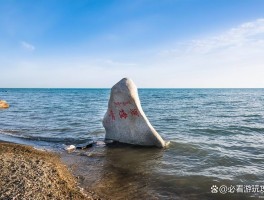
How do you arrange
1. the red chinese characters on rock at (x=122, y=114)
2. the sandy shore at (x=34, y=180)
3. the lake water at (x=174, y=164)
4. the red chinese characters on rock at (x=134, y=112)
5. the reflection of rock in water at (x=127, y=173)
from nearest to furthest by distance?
the sandy shore at (x=34, y=180), the reflection of rock in water at (x=127, y=173), the lake water at (x=174, y=164), the red chinese characters on rock at (x=134, y=112), the red chinese characters on rock at (x=122, y=114)

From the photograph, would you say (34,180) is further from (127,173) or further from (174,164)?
(174,164)

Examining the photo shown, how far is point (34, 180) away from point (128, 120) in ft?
24.0

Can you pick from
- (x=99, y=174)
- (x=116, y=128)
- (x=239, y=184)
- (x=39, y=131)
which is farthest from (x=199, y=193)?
(x=39, y=131)

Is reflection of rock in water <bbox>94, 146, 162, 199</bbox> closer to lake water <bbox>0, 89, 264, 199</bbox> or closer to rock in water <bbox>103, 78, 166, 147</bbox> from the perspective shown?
lake water <bbox>0, 89, 264, 199</bbox>

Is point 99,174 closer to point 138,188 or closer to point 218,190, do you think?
point 138,188

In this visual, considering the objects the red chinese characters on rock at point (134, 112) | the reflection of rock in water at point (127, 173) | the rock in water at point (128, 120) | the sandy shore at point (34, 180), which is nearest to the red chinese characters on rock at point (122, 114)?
the rock in water at point (128, 120)

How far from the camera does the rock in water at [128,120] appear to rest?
45.6 ft

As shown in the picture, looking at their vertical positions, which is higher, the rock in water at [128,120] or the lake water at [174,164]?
the rock in water at [128,120]

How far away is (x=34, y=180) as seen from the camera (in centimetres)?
775

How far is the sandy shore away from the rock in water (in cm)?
499

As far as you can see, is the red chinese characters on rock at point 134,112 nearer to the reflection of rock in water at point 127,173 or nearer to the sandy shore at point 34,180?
the reflection of rock in water at point 127,173

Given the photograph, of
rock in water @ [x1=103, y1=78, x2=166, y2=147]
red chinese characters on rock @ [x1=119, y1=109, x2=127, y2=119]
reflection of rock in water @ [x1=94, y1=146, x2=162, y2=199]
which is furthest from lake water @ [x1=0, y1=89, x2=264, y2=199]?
red chinese characters on rock @ [x1=119, y1=109, x2=127, y2=119]

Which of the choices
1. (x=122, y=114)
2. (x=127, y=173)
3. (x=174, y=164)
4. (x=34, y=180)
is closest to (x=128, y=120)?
(x=122, y=114)

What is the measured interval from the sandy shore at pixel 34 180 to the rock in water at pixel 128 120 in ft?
16.4
